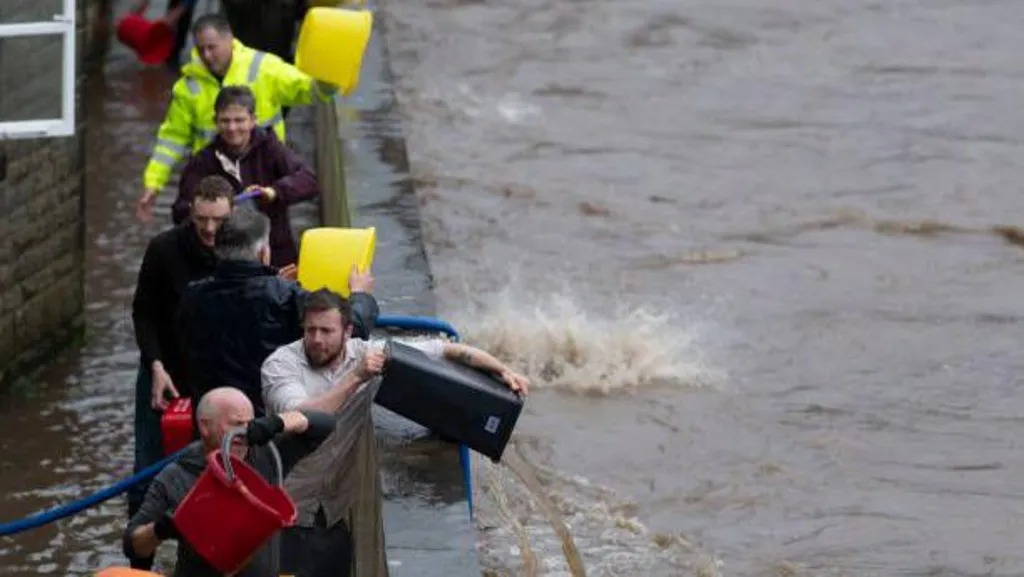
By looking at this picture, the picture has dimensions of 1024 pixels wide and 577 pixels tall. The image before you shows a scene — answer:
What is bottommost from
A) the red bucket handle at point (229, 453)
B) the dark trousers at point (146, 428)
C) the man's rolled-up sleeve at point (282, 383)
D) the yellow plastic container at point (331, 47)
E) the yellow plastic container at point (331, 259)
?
the dark trousers at point (146, 428)

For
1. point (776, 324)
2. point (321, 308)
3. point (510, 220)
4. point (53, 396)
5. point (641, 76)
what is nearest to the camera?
point (321, 308)

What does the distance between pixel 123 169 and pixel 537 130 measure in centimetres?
449

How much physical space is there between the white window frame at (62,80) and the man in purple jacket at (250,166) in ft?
1.70

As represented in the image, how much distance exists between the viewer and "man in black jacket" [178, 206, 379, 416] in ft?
25.5

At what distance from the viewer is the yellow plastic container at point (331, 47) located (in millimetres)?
11305

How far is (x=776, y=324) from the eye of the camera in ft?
46.4

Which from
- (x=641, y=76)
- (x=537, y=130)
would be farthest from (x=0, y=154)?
(x=641, y=76)

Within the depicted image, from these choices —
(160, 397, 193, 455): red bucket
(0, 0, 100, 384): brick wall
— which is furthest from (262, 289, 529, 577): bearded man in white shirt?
(0, 0, 100, 384): brick wall

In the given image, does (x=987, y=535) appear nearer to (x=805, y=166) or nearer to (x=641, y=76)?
(x=805, y=166)

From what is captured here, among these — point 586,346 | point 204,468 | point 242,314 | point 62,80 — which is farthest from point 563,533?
point 204,468

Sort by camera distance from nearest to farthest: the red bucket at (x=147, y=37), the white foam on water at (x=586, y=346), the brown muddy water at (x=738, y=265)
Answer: the brown muddy water at (x=738, y=265), the white foam on water at (x=586, y=346), the red bucket at (x=147, y=37)

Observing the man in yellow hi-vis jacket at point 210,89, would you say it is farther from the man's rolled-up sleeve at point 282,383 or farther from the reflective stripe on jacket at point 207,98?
the man's rolled-up sleeve at point 282,383

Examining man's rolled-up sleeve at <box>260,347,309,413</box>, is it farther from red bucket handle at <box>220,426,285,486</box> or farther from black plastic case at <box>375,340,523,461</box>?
red bucket handle at <box>220,426,285,486</box>

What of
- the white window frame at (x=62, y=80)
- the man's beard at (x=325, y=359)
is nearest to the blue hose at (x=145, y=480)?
the man's beard at (x=325, y=359)
